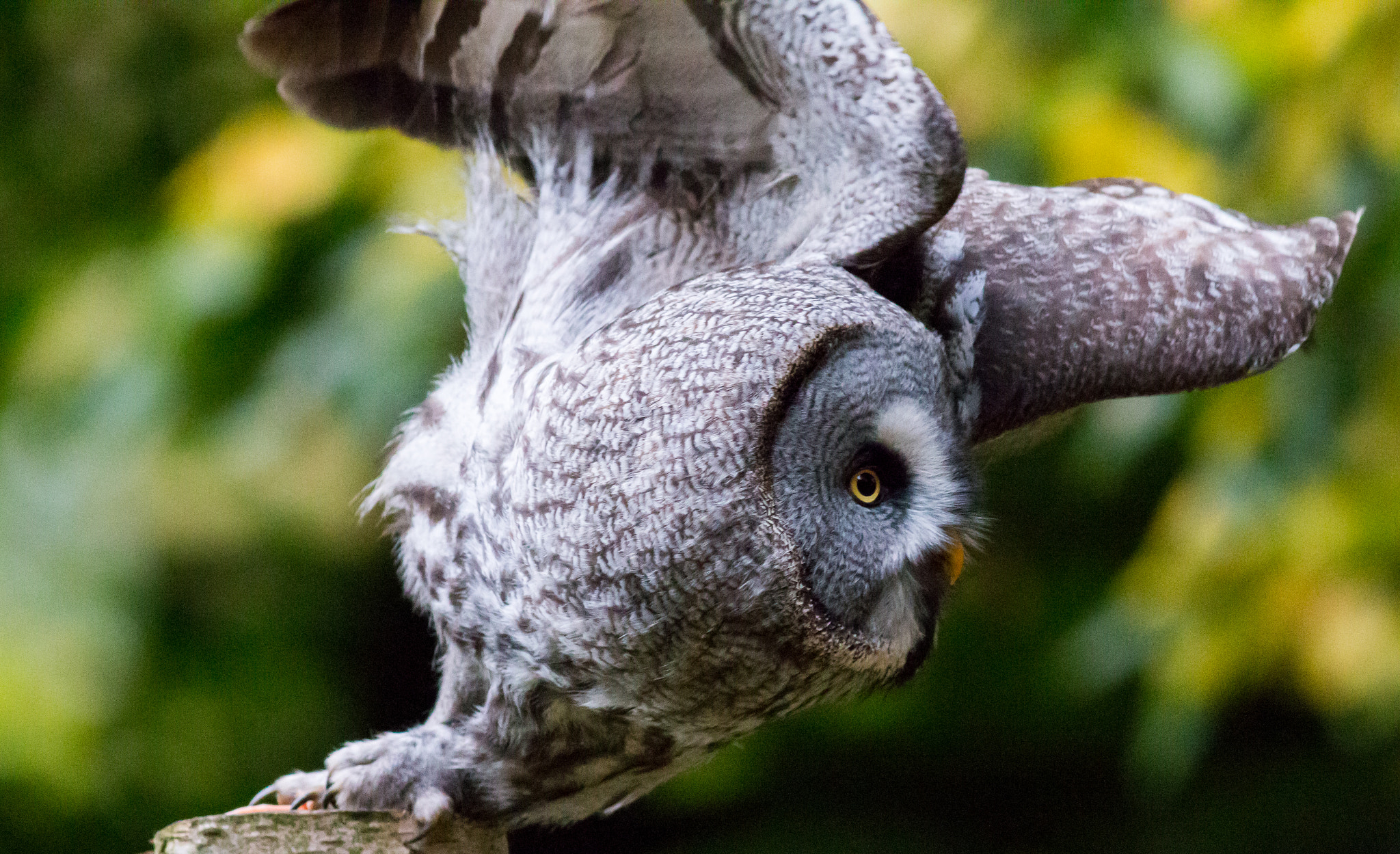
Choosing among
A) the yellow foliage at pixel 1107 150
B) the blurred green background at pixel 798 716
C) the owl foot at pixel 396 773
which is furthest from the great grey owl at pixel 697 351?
the yellow foliage at pixel 1107 150

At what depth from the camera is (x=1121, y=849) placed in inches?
169

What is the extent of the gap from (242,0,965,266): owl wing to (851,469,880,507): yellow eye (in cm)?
20

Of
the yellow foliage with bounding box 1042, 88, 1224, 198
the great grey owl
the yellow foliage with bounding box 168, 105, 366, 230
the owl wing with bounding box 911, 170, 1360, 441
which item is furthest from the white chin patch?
the yellow foliage with bounding box 168, 105, 366, 230

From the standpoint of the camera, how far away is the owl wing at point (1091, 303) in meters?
1.54

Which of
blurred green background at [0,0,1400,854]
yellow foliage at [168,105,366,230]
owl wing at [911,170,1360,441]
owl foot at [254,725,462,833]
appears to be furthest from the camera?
yellow foliage at [168,105,366,230]

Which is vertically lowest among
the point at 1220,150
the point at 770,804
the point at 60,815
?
the point at 770,804

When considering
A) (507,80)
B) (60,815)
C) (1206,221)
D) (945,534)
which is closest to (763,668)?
(945,534)

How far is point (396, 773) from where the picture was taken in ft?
4.75

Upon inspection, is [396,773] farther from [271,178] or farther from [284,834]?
[271,178]

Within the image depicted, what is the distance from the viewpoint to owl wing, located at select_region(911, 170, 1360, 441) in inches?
60.7

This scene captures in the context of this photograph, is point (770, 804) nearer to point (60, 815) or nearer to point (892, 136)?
point (60, 815)

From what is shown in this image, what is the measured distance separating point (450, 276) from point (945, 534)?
4.47 ft

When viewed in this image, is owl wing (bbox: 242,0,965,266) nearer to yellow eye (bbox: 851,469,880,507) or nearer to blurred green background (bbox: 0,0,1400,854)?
yellow eye (bbox: 851,469,880,507)

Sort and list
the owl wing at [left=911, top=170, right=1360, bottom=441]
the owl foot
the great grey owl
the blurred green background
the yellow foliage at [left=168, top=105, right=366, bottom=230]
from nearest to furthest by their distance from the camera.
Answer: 1. the great grey owl
2. the owl foot
3. the owl wing at [left=911, top=170, right=1360, bottom=441]
4. the blurred green background
5. the yellow foliage at [left=168, top=105, right=366, bottom=230]
